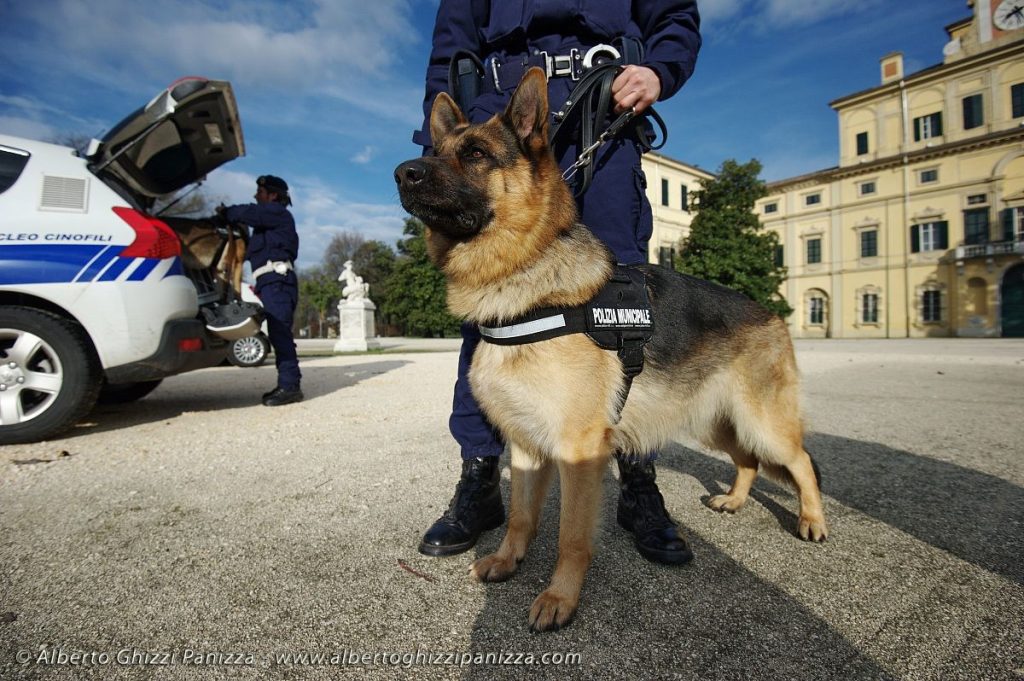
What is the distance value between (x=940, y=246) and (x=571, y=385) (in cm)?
4593

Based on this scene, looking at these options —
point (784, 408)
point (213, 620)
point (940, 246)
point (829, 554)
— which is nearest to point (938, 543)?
point (829, 554)

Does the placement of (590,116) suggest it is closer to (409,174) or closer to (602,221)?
(602,221)

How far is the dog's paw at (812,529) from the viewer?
85.0 inches

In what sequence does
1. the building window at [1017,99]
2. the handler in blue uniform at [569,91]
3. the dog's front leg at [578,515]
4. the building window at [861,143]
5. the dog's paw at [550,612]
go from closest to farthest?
the dog's paw at [550,612] → the dog's front leg at [578,515] → the handler in blue uniform at [569,91] → the building window at [1017,99] → the building window at [861,143]

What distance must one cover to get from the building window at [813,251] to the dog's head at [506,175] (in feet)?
156

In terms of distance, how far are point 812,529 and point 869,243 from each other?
46.0m

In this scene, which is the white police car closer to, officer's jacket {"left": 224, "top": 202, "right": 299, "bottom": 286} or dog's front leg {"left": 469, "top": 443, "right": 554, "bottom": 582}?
officer's jacket {"left": 224, "top": 202, "right": 299, "bottom": 286}

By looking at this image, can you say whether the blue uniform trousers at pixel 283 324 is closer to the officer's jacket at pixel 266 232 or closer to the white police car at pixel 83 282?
the officer's jacket at pixel 266 232

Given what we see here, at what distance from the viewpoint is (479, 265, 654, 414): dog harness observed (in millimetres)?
1839

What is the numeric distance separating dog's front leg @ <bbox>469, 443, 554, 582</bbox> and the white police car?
11.3 feet

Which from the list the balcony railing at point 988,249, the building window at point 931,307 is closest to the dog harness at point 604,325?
the balcony railing at point 988,249

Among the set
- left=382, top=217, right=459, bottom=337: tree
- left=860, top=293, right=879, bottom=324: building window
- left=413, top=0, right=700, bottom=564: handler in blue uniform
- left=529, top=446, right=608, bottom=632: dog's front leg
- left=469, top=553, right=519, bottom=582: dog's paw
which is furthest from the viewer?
left=382, top=217, right=459, bottom=337: tree

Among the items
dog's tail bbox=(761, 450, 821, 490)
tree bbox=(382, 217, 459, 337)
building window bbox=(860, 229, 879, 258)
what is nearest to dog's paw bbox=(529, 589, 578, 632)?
dog's tail bbox=(761, 450, 821, 490)

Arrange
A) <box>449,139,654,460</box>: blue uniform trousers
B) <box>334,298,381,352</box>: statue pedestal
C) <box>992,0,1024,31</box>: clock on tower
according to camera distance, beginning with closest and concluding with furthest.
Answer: <box>449,139,654,460</box>: blue uniform trousers < <box>334,298,381,352</box>: statue pedestal < <box>992,0,1024,31</box>: clock on tower
